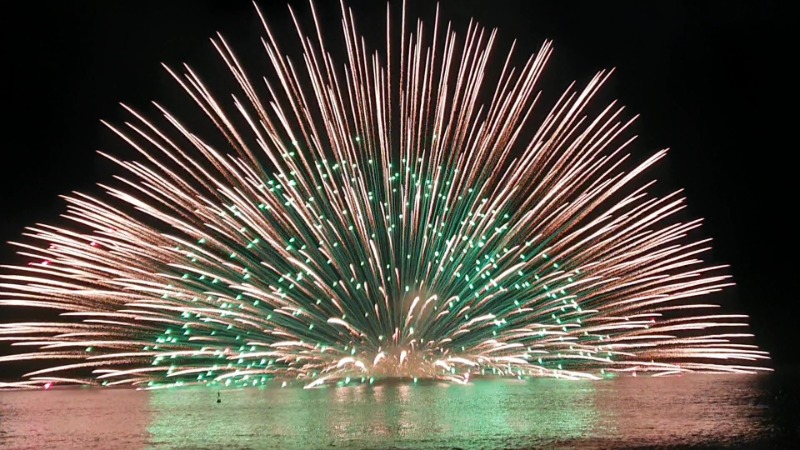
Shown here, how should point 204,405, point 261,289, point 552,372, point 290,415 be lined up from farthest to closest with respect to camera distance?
point 552,372, point 261,289, point 204,405, point 290,415

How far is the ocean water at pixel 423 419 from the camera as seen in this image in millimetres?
17062

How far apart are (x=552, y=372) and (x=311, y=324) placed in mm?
10293

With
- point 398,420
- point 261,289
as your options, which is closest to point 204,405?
point 261,289

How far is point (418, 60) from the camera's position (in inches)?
1037

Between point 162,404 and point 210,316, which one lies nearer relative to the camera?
point 162,404

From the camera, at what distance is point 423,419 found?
21609mm

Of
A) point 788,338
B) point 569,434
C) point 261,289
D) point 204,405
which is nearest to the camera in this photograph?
point 569,434

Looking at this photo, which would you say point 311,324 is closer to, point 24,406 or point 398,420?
point 24,406

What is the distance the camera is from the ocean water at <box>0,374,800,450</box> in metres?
17.1

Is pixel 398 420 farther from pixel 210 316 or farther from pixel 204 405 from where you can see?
pixel 210 316

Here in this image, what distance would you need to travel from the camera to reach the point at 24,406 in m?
29.4

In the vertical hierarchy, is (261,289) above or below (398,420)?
above

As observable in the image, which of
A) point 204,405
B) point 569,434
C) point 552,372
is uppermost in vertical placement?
point 552,372

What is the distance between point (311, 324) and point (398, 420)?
1263 centimetres
